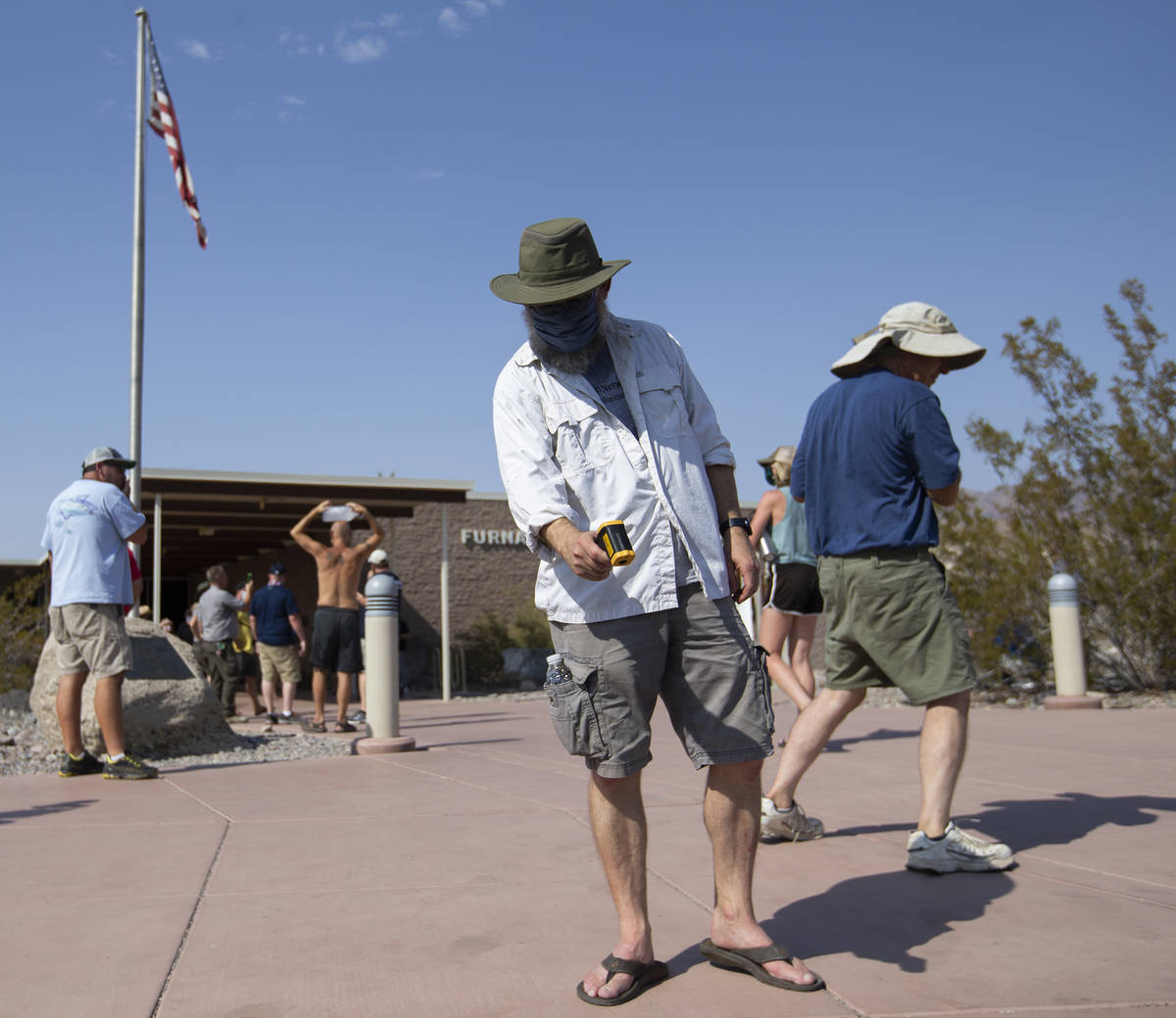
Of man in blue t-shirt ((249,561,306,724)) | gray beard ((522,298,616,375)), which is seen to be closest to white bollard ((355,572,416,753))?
man in blue t-shirt ((249,561,306,724))

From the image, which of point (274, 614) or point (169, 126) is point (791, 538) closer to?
point (274, 614)

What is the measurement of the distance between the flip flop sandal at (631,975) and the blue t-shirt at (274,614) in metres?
8.95

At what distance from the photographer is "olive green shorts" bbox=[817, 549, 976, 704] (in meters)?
3.67

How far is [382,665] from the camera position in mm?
7875

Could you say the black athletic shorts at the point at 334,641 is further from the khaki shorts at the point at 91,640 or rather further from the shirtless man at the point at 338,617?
the khaki shorts at the point at 91,640

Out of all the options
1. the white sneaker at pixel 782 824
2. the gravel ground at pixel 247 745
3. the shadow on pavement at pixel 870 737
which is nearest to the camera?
the white sneaker at pixel 782 824

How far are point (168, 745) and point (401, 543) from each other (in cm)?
1380

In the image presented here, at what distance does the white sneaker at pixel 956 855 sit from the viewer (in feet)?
11.7

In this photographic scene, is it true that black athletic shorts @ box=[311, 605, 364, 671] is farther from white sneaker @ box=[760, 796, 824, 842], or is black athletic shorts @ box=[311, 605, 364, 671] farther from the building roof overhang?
the building roof overhang

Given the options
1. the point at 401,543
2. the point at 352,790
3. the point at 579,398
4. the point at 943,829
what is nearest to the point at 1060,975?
the point at 943,829

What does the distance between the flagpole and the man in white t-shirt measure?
16.8 feet

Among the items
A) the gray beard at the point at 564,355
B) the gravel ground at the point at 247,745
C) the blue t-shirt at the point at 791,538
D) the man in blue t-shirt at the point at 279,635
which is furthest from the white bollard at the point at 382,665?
A: the gray beard at the point at 564,355

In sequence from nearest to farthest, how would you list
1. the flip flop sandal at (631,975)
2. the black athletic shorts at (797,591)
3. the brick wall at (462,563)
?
1. the flip flop sandal at (631,975)
2. the black athletic shorts at (797,591)
3. the brick wall at (462,563)

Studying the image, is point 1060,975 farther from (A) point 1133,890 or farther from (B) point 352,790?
(B) point 352,790
